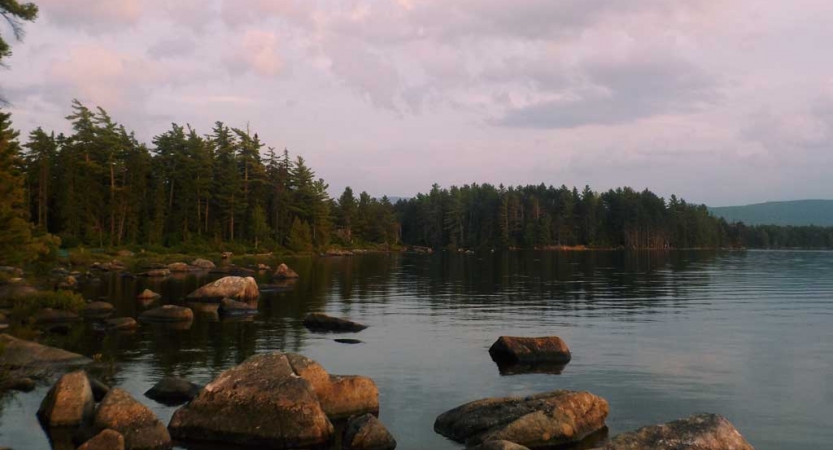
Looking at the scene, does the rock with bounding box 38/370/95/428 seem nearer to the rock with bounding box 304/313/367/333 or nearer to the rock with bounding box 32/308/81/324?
the rock with bounding box 304/313/367/333

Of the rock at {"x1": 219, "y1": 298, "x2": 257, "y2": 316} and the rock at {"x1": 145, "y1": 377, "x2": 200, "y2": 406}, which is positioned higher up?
the rock at {"x1": 219, "y1": 298, "x2": 257, "y2": 316}

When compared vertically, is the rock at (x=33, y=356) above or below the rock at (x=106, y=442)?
above

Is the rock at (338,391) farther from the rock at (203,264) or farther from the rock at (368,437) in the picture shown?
the rock at (203,264)

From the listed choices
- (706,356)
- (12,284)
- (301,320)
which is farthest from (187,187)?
(706,356)

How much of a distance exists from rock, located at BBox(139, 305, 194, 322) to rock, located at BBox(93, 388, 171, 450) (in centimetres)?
1962

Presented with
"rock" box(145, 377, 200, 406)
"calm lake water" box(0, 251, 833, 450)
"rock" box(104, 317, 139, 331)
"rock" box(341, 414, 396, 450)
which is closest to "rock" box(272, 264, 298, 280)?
"calm lake water" box(0, 251, 833, 450)

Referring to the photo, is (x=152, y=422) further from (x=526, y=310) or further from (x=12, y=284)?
(x=12, y=284)

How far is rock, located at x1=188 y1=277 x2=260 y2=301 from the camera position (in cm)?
4425

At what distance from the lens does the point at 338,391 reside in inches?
711

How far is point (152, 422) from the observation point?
50.4 ft

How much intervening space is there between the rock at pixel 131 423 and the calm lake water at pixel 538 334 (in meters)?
1.51

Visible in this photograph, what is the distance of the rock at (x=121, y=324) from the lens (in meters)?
31.9

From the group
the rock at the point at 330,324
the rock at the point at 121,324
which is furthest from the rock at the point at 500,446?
the rock at the point at 121,324

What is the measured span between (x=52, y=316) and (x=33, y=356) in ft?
42.2
